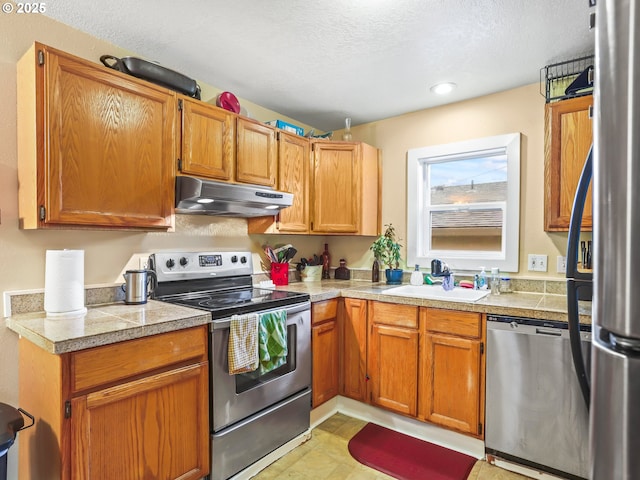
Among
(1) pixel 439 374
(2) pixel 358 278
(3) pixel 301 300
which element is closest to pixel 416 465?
(1) pixel 439 374

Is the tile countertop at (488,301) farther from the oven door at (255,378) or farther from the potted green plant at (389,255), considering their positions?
the oven door at (255,378)

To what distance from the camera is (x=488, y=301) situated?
2139 mm

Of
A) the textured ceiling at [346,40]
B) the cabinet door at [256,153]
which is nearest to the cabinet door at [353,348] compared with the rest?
the cabinet door at [256,153]

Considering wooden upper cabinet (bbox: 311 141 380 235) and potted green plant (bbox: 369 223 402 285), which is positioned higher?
wooden upper cabinet (bbox: 311 141 380 235)

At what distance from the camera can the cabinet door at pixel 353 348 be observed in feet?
8.39

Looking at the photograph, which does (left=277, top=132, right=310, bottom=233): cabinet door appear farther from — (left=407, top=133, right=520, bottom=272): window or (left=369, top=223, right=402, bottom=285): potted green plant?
(left=407, top=133, right=520, bottom=272): window

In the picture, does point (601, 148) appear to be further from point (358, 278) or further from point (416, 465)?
point (358, 278)

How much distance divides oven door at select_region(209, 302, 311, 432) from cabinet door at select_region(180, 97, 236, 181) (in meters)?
0.93

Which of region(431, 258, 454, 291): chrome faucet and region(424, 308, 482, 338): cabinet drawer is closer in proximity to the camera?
region(424, 308, 482, 338): cabinet drawer

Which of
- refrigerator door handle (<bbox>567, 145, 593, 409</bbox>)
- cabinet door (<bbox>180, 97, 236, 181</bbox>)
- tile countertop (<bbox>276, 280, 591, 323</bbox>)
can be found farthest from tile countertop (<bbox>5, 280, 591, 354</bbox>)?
refrigerator door handle (<bbox>567, 145, 593, 409</bbox>)

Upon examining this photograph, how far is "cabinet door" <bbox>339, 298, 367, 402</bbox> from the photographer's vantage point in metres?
2.56

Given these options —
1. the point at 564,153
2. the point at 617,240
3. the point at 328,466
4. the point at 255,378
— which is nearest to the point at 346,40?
the point at 564,153

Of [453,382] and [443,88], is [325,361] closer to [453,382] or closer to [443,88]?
[453,382]

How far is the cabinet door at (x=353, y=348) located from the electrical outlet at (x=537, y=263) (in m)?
1.18
